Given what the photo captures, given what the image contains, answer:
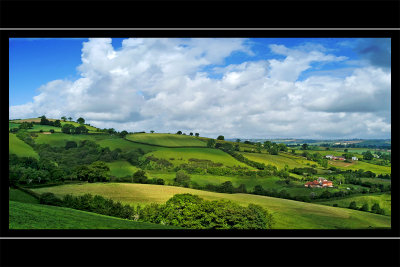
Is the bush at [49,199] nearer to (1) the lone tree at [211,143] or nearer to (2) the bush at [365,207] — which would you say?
(1) the lone tree at [211,143]

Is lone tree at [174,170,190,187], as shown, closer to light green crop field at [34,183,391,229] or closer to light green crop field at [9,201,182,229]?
light green crop field at [34,183,391,229]

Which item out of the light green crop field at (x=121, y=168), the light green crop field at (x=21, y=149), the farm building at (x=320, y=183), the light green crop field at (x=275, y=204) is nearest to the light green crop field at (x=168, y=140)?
the light green crop field at (x=121, y=168)

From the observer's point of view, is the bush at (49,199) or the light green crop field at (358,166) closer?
the bush at (49,199)
